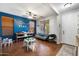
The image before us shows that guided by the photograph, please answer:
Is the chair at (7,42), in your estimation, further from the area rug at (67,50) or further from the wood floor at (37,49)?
the area rug at (67,50)

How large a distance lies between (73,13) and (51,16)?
42 centimetres

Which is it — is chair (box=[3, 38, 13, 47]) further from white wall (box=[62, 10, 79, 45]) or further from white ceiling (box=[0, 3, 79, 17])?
white wall (box=[62, 10, 79, 45])

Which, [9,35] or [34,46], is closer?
[9,35]

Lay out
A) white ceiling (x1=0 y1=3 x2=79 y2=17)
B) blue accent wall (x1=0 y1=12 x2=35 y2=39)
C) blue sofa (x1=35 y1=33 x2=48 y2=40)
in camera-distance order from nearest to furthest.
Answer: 1. white ceiling (x1=0 y1=3 x2=79 y2=17)
2. blue accent wall (x1=0 y1=12 x2=35 y2=39)
3. blue sofa (x1=35 y1=33 x2=48 y2=40)

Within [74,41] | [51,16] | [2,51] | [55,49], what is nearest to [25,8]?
[51,16]

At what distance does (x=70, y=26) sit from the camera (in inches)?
59.9

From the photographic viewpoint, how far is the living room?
1442 mm

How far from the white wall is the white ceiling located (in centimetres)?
13

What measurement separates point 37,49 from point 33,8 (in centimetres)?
81

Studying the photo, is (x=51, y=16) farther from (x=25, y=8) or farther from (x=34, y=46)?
(x=34, y=46)

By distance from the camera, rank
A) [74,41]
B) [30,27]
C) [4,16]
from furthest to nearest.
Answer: [30,27] → [74,41] → [4,16]

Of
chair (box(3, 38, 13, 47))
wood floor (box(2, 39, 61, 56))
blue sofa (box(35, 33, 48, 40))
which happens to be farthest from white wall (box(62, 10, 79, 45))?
chair (box(3, 38, 13, 47))

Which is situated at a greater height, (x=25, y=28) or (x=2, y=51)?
(x=25, y=28)

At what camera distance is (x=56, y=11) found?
1.51 metres
